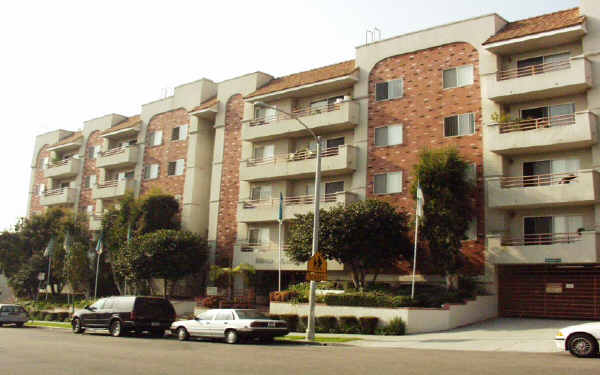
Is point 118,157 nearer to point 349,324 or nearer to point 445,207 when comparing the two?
point 349,324

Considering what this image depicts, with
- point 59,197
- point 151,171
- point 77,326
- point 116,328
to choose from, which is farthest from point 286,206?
point 59,197

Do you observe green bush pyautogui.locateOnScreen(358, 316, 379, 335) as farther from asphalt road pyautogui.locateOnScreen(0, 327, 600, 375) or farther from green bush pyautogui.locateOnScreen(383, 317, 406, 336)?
asphalt road pyautogui.locateOnScreen(0, 327, 600, 375)

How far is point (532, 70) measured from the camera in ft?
97.3

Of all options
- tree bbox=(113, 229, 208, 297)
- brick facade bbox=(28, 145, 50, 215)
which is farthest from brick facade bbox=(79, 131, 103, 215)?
tree bbox=(113, 229, 208, 297)

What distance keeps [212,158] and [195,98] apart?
201 inches

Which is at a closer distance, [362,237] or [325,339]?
[325,339]

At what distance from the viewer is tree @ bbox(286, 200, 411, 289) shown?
29.3 metres

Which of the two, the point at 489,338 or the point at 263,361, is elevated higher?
the point at 489,338

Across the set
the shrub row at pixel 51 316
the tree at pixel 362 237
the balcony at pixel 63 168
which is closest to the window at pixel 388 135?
the tree at pixel 362 237

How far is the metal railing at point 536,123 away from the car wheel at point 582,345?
600 inches

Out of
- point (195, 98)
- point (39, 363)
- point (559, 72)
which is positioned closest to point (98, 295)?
point (195, 98)

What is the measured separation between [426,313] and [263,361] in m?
12.1

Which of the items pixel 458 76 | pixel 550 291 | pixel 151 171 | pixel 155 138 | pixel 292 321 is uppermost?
pixel 458 76

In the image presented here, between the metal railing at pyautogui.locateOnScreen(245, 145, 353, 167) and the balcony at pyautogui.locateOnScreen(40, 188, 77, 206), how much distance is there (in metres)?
22.8
